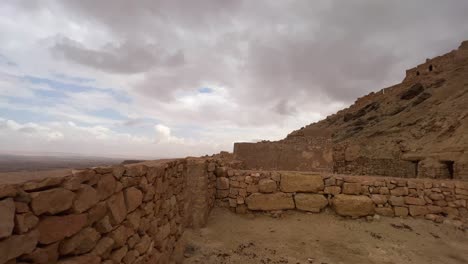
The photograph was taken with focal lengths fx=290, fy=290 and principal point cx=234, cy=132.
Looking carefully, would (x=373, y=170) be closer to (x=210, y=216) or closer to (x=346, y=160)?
(x=346, y=160)

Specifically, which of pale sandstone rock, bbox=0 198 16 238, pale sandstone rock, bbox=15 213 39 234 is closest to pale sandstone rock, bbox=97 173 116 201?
pale sandstone rock, bbox=15 213 39 234

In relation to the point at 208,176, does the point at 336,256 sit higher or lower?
lower

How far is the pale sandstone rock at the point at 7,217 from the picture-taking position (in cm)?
143

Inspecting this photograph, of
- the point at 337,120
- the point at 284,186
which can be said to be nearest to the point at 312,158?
the point at 284,186

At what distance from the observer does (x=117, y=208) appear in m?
2.58

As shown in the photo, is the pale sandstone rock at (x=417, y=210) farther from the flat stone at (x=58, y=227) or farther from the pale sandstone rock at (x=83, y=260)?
the flat stone at (x=58, y=227)

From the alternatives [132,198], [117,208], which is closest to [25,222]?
[117,208]

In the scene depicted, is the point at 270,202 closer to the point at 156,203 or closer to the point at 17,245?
the point at 156,203

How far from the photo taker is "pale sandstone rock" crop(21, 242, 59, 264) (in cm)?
163

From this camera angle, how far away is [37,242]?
1.66 metres

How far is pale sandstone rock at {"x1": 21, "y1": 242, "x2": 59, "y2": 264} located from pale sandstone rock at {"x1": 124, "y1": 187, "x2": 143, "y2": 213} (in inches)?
38.8

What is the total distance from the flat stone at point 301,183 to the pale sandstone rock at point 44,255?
5.97 m

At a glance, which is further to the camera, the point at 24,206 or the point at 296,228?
the point at 296,228

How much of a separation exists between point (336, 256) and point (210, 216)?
294 cm
